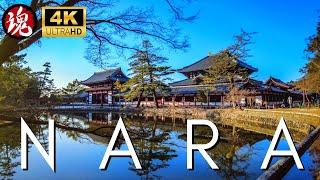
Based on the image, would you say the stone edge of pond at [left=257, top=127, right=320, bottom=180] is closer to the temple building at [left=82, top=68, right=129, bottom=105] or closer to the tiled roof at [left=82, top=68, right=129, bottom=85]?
the temple building at [left=82, top=68, right=129, bottom=105]

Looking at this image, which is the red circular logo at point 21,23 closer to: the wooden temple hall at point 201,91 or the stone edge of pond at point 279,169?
the stone edge of pond at point 279,169

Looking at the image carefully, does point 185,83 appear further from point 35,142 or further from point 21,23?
point 21,23

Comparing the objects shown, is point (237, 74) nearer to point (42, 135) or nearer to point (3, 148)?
point (42, 135)

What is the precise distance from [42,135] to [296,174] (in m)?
14.7

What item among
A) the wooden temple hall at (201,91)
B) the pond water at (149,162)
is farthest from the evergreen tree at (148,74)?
the pond water at (149,162)

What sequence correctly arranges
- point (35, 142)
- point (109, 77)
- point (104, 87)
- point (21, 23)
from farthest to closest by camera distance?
point (104, 87)
point (109, 77)
point (35, 142)
point (21, 23)

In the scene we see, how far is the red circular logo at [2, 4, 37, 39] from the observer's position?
3420 millimetres

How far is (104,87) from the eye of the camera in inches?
2031

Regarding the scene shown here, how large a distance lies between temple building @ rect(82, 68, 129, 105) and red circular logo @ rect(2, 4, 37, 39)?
43.7 metres

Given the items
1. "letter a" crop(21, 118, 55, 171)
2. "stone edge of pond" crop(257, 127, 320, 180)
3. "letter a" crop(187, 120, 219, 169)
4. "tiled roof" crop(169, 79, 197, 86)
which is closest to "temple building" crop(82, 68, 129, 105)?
"tiled roof" crop(169, 79, 197, 86)

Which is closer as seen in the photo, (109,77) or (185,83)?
(185,83)

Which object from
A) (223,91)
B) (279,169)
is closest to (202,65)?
(223,91)

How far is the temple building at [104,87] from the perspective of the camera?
50025 mm

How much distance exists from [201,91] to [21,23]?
3363 cm
